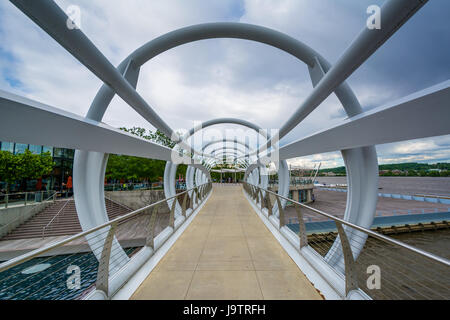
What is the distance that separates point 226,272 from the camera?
9.21ft

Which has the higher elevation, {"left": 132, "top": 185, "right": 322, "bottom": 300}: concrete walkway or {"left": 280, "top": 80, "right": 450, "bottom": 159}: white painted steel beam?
{"left": 280, "top": 80, "right": 450, "bottom": 159}: white painted steel beam

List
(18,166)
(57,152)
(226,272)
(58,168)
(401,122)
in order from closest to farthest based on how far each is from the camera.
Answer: (401,122) → (226,272) → (18,166) → (57,152) → (58,168)

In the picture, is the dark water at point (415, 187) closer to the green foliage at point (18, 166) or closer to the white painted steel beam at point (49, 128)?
the white painted steel beam at point (49, 128)

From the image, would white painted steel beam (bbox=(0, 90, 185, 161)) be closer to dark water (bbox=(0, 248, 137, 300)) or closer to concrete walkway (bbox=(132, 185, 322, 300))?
dark water (bbox=(0, 248, 137, 300))

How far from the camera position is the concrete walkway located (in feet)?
7.67

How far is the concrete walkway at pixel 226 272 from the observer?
2338 millimetres

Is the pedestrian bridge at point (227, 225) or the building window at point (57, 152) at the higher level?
the building window at point (57, 152)

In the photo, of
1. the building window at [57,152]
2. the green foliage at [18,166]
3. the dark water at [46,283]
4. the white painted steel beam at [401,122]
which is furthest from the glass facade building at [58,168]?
the white painted steel beam at [401,122]

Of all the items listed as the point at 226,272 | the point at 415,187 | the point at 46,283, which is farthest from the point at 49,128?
the point at 415,187

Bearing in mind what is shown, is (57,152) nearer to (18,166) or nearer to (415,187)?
(18,166)

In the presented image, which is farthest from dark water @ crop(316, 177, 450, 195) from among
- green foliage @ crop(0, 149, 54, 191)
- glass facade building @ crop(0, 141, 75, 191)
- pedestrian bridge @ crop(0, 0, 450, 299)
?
glass facade building @ crop(0, 141, 75, 191)

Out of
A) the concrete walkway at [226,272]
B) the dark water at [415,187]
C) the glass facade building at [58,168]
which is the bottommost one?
the dark water at [415,187]
